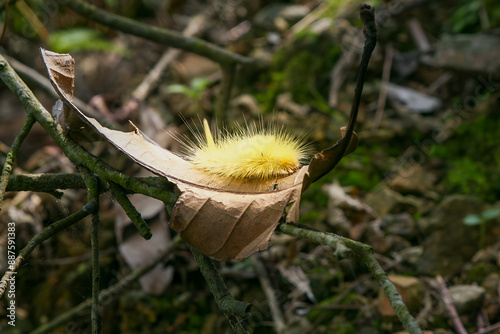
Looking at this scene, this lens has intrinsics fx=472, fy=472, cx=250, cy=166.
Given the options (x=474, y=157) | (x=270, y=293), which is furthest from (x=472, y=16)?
(x=270, y=293)

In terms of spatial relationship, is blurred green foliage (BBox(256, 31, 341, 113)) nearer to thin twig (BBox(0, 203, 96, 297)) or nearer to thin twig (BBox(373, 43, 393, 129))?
thin twig (BBox(373, 43, 393, 129))

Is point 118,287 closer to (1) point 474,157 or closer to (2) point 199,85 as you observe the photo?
(2) point 199,85

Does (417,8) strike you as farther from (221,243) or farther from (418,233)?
(221,243)

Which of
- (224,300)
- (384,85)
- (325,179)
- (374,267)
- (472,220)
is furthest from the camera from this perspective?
(384,85)

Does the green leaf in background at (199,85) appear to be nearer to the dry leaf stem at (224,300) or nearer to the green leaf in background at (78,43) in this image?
the green leaf in background at (78,43)

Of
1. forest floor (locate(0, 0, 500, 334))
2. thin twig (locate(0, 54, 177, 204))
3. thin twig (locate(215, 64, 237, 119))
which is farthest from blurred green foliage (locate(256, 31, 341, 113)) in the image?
thin twig (locate(0, 54, 177, 204))

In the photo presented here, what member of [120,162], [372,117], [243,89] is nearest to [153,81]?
[243,89]
